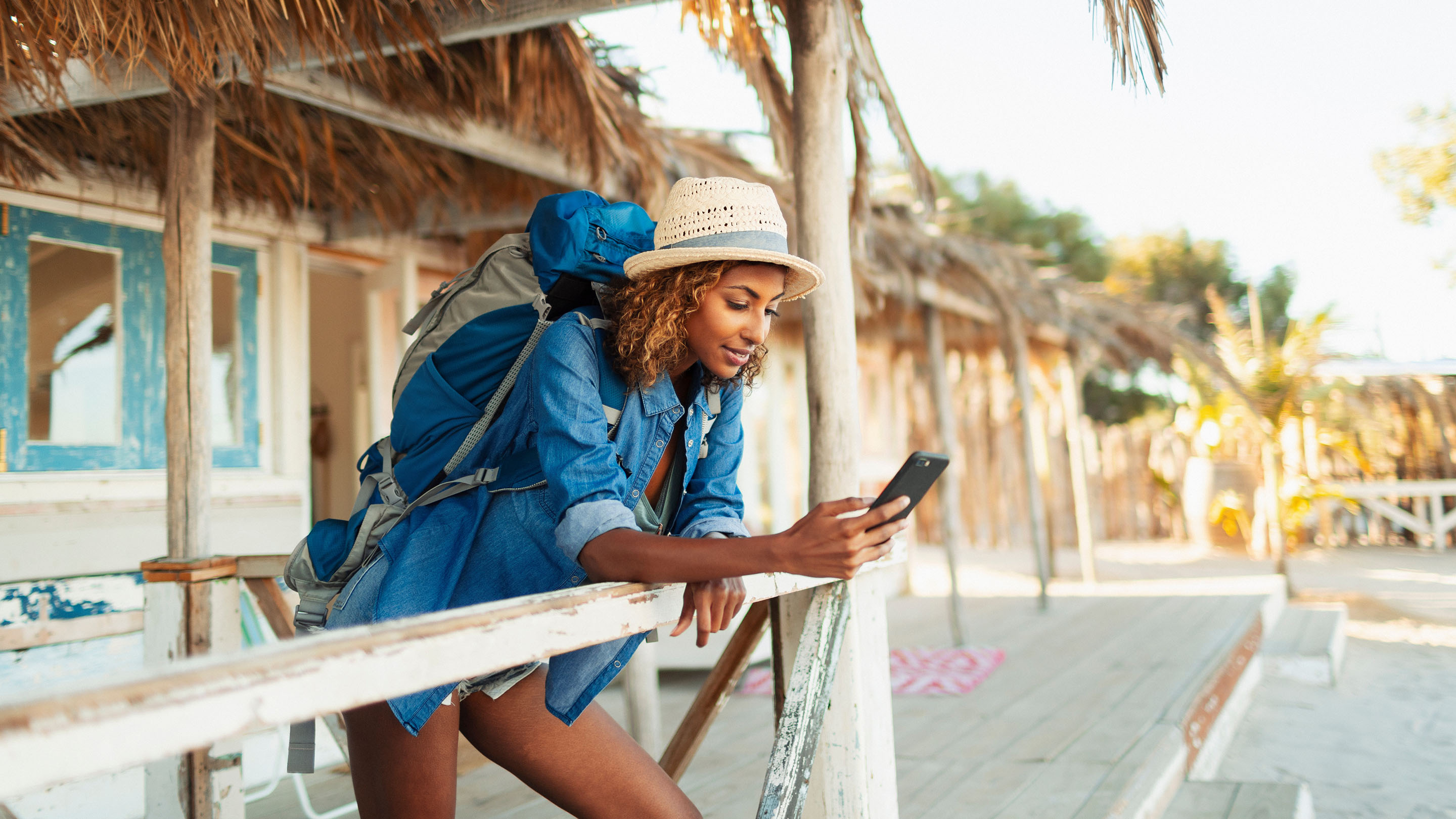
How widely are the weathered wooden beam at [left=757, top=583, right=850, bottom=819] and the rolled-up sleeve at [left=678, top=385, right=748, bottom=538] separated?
412 mm

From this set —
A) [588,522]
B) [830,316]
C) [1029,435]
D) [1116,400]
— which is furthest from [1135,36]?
[1116,400]

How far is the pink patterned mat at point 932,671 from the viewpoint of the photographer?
17.0 ft

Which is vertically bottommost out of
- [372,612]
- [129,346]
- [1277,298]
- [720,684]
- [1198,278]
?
[720,684]

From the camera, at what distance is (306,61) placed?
2.80 metres

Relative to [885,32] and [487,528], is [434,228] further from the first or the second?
[487,528]

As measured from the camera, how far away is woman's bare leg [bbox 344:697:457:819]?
1.48 metres

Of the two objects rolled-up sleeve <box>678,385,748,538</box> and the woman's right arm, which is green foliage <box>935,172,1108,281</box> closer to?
rolled-up sleeve <box>678,385,748,538</box>

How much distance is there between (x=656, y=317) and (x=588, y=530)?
0.36 meters

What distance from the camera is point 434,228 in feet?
15.9

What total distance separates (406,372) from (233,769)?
1.49 meters

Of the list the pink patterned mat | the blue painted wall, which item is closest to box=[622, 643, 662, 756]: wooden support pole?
the pink patterned mat

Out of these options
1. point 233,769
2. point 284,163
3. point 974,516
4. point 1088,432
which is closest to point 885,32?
point 284,163

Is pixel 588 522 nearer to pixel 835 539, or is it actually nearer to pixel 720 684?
pixel 835 539

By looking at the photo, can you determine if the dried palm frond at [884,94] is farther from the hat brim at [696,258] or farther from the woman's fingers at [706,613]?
the woman's fingers at [706,613]
